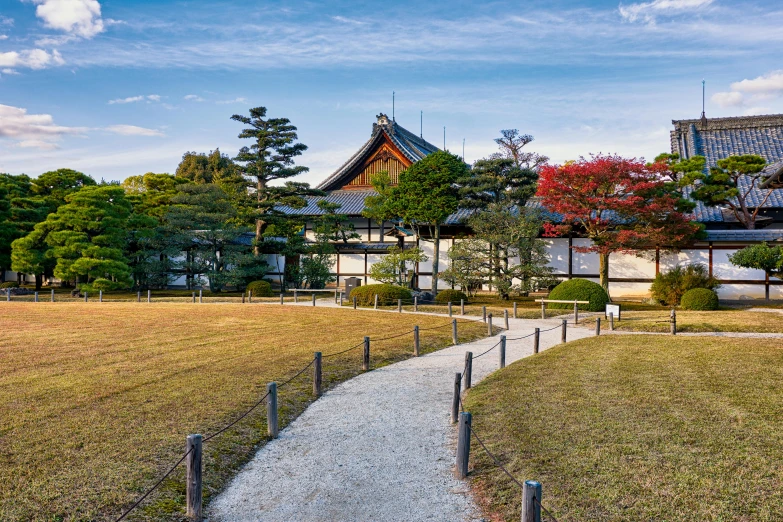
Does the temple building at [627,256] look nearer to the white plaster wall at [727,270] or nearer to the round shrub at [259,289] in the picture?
the white plaster wall at [727,270]

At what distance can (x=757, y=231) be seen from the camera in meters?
25.7

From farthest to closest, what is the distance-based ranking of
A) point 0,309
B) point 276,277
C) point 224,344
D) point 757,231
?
point 276,277
point 757,231
point 0,309
point 224,344

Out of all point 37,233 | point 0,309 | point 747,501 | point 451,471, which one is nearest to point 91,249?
point 37,233

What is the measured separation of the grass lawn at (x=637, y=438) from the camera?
5.37 meters

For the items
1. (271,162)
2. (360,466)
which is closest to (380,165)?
(271,162)

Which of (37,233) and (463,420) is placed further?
(37,233)

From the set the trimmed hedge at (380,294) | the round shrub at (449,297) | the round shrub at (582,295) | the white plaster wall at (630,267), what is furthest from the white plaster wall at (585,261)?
the trimmed hedge at (380,294)

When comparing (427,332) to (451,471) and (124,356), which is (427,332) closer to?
(124,356)

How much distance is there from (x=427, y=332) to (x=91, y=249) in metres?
21.2

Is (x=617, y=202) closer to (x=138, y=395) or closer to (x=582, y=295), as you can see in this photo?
(x=582, y=295)

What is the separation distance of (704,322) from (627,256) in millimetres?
10453

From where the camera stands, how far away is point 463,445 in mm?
6066

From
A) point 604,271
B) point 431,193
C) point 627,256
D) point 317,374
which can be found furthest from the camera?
point 627,256

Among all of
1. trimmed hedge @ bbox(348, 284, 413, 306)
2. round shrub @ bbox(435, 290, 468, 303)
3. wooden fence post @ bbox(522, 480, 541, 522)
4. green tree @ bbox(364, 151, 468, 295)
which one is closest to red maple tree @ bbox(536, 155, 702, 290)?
green tree @ bbox(364, 151, 468, 295)
